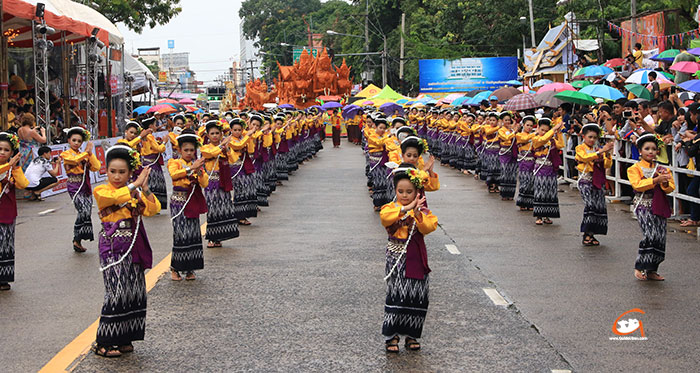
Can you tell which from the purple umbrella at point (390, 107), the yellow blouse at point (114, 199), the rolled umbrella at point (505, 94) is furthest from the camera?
the purple umbrella at point (390, 107)

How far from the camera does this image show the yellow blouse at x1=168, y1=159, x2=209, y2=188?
986cm

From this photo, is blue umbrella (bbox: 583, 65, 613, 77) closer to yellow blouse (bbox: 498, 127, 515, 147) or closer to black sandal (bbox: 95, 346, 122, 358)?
yellow blouse (bbox: 498, 127, 515, 147)

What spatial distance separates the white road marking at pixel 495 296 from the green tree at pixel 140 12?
113 ft

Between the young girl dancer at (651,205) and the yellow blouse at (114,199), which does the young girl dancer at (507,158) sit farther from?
the yellow blouse at (114,199)

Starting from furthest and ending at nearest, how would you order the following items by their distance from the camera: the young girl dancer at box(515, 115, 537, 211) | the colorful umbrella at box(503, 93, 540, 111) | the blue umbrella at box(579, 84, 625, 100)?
the colorful umbrella at box(503, 93, 540, 111) < the blue umbrella at box(579, 84, 625, 100) < the young girl dancer at box(515, 115, 537, 211)

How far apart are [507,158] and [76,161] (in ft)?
30.0

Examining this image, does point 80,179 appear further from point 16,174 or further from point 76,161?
point 16,174

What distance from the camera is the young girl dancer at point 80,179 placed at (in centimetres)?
1212

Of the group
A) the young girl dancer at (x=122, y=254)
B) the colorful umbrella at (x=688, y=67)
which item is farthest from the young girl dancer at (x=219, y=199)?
the colorful umbrella at (x=688, y=67)

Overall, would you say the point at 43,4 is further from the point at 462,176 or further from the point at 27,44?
the point at 462,176

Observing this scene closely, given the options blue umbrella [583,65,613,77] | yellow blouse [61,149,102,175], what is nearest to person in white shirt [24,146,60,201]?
yellow blouse [61,149,102,175]

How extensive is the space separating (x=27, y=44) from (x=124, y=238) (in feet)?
80.1

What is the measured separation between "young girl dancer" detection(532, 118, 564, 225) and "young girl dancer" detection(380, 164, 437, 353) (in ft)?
25.8

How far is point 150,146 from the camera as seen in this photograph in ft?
52.8
